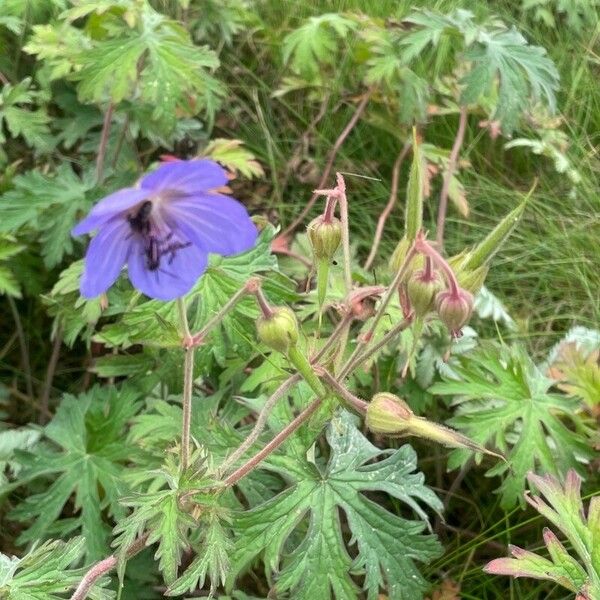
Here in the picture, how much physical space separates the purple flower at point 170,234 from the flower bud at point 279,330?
0.10 metres

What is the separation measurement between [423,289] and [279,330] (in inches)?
7.0

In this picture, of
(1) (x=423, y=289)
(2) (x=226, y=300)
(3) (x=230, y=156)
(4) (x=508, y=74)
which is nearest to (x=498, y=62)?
(4) (x=508, y=74)

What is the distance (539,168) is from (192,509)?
5.14 ft

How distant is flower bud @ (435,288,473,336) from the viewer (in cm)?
92

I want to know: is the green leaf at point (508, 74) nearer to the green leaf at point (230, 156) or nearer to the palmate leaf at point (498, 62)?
the palmate leaf at point (498, 62)

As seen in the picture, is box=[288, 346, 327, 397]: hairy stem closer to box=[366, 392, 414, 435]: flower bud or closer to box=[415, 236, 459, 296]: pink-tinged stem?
box=[366, 392, 414, 435]: flower bud

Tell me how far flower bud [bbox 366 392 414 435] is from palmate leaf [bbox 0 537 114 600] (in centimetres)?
42

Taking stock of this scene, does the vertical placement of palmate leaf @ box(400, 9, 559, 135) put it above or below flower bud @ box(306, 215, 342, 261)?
below

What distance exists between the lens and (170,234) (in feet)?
3.18

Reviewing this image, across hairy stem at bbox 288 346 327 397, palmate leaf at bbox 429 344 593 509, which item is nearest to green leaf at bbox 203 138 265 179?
palmate leaf at bbox 429 344 593 509

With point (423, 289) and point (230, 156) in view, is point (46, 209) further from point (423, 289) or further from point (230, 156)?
point (423, 289)

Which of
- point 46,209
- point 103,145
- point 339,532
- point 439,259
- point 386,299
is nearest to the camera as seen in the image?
point 439,259

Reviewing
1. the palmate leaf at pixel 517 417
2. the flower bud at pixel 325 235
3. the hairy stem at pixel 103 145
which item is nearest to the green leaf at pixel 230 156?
the hairy stem at pixel 103 145

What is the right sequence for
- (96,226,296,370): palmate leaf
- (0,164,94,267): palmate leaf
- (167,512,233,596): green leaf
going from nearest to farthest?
(167,512,233,596): green leaf, (96,226,296,370): palmate leaf, (0,164,94,267): palmate leaf
